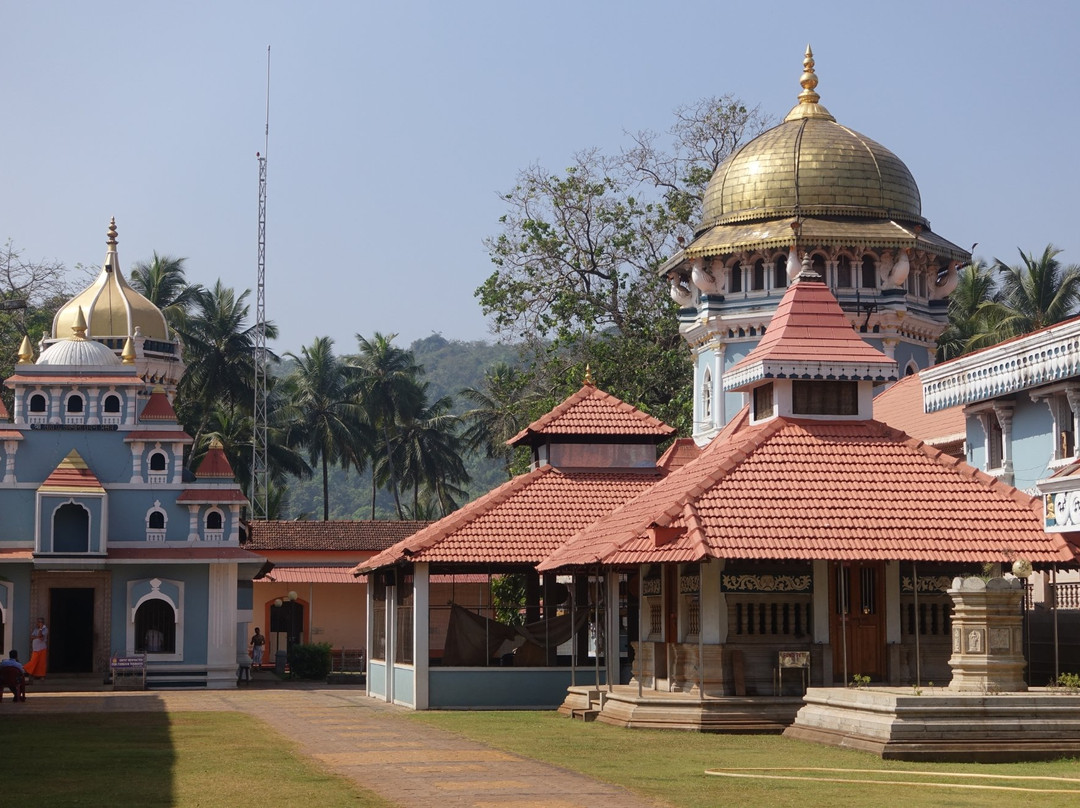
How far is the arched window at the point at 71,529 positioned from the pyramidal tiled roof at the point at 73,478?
41 cm

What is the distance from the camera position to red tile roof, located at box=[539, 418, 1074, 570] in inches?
840

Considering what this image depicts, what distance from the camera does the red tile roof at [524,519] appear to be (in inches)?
1094

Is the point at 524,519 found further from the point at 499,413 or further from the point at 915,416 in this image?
the point at 499,413

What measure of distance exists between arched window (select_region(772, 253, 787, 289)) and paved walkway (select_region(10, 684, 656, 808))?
1468 centimetres

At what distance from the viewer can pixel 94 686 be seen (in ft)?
121

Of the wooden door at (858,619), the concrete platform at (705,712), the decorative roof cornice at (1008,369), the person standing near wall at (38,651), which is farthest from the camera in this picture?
the person standing near wall at (38,651)

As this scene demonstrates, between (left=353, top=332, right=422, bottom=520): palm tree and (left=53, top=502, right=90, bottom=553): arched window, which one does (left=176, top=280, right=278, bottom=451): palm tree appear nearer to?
(left=353, top=332, right=422, bottom=520): palm tree

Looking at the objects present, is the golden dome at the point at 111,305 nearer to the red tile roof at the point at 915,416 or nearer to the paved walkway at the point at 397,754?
the paved walkway at the point at 397,754

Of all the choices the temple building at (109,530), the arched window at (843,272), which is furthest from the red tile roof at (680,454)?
the temple building at (109,530)

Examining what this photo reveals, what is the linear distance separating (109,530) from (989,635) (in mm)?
25019

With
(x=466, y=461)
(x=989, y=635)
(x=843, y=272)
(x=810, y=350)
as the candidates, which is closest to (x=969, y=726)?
(x=989, y=635)

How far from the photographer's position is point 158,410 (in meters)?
39.6

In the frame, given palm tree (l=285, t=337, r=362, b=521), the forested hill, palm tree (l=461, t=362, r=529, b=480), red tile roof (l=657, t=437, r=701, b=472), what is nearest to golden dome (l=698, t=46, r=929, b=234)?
red tile roof (l=657, t=437, r=701, b=472)

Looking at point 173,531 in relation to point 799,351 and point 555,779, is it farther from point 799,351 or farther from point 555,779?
point 555,779
